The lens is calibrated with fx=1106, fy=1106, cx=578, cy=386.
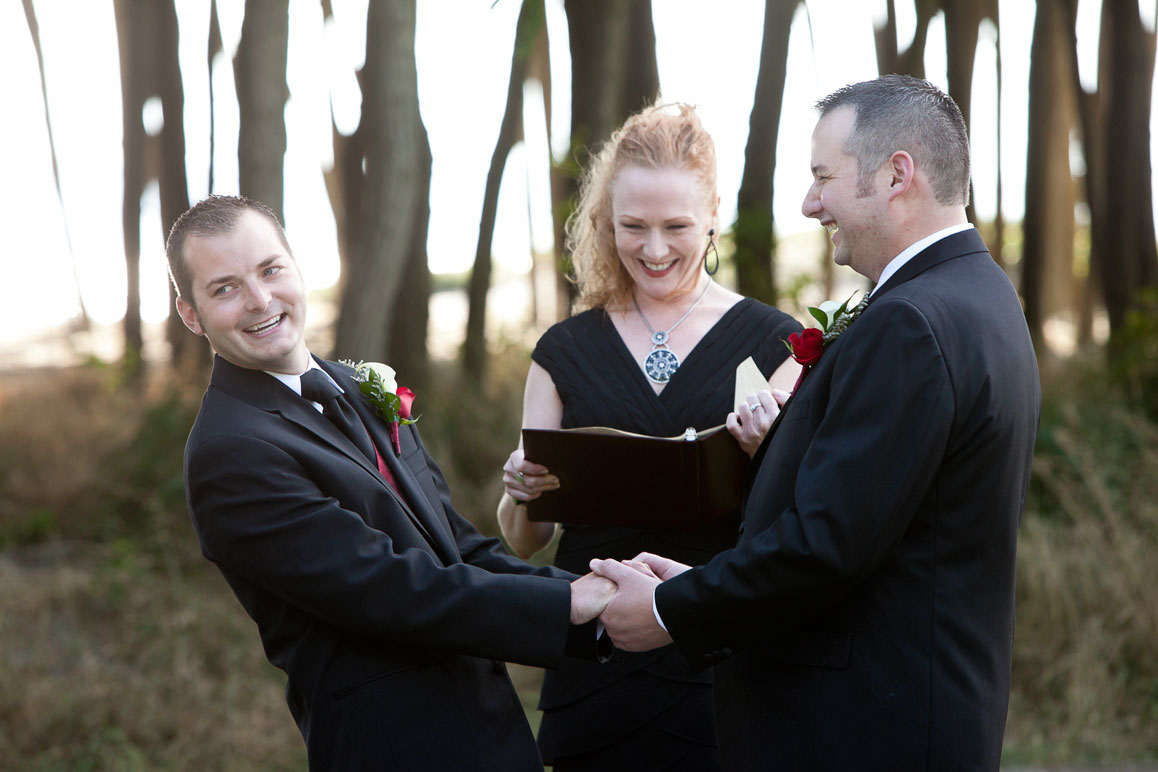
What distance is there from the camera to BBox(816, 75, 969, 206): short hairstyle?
239cm

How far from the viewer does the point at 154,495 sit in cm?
796

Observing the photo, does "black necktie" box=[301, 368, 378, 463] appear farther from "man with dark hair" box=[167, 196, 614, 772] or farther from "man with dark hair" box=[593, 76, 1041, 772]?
"man with dark hair" box=[593, 76, 1041, 772]

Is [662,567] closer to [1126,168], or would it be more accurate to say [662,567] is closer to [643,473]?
[643,473]

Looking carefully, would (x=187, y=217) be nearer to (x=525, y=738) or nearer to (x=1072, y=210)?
(x=525, y=738)

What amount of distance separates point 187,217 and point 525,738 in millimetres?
1512

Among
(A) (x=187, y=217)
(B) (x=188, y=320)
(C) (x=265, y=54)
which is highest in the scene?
(C) (x=265, y=54)

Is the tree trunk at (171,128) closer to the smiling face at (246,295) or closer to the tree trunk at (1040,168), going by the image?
the tree trunk at (1040,168)

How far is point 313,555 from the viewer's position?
2447 mm

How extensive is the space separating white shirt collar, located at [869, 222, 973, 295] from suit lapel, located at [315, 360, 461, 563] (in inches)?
47.8

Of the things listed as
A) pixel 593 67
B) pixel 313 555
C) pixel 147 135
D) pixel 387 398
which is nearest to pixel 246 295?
pixel 387 398

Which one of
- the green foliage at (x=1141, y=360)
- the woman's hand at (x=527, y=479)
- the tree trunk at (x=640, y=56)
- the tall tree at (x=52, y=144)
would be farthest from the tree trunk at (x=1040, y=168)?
the tall tree at (x=52, y=144)

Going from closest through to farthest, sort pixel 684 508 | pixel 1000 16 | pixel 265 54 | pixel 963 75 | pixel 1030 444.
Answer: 1. pixel 1030 444
2. pixel 684 508
3. pixel 265 54
4. pixel 963 75
5. pixel 1000 16

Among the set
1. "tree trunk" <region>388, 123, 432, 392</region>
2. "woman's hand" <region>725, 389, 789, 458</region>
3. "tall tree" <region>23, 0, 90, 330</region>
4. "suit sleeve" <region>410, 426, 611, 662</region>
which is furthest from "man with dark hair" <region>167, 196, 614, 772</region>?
"tall tree" <region>23, 0, 90, 330</region>

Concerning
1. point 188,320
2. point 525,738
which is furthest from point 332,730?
point 188,320
